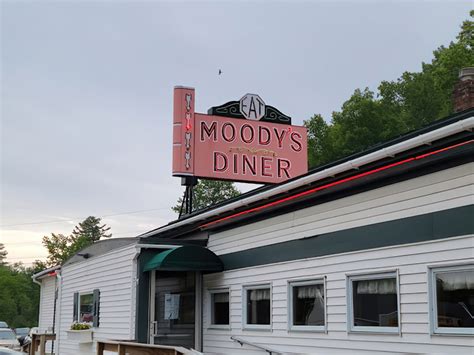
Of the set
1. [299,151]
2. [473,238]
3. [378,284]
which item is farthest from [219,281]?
[299,151]

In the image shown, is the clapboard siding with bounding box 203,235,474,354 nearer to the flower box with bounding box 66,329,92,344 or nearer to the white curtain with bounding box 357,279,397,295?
the white curtain with bounding box 357,279,397,295

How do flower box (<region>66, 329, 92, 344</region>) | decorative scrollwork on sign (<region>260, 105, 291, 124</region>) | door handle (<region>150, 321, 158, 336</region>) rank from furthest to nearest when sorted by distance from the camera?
1. decorative scrollwork on sign (<region>260, 105, 291, 124</region>)
2. flower box (<region>66, 329, 92, 344</region>)
3. door handle (<region>150, 321, 158, 336</region>)

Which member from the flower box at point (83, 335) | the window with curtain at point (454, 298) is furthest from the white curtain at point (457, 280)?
the flower box at point (83, 335)

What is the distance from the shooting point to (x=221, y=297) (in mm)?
13969

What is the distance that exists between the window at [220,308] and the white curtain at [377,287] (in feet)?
14.5

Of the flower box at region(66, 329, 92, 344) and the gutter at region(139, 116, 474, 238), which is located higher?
the gutter at region(139, 116, 474, 238)

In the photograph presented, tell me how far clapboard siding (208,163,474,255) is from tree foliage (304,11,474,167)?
25996 millimetres

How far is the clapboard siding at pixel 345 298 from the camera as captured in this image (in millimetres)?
8289

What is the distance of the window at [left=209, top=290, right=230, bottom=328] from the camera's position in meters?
13.7

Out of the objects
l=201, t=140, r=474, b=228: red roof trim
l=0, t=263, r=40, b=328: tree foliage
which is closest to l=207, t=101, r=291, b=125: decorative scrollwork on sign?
l=201, t=140, r=474, b=228: red roof trim

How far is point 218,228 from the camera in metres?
14.2

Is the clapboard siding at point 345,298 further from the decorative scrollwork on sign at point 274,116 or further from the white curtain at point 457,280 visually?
the decorative scrollwork on sign at point 274,116

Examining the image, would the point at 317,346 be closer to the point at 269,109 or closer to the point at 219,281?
the point at 219,281

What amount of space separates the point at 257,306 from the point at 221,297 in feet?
5.32
